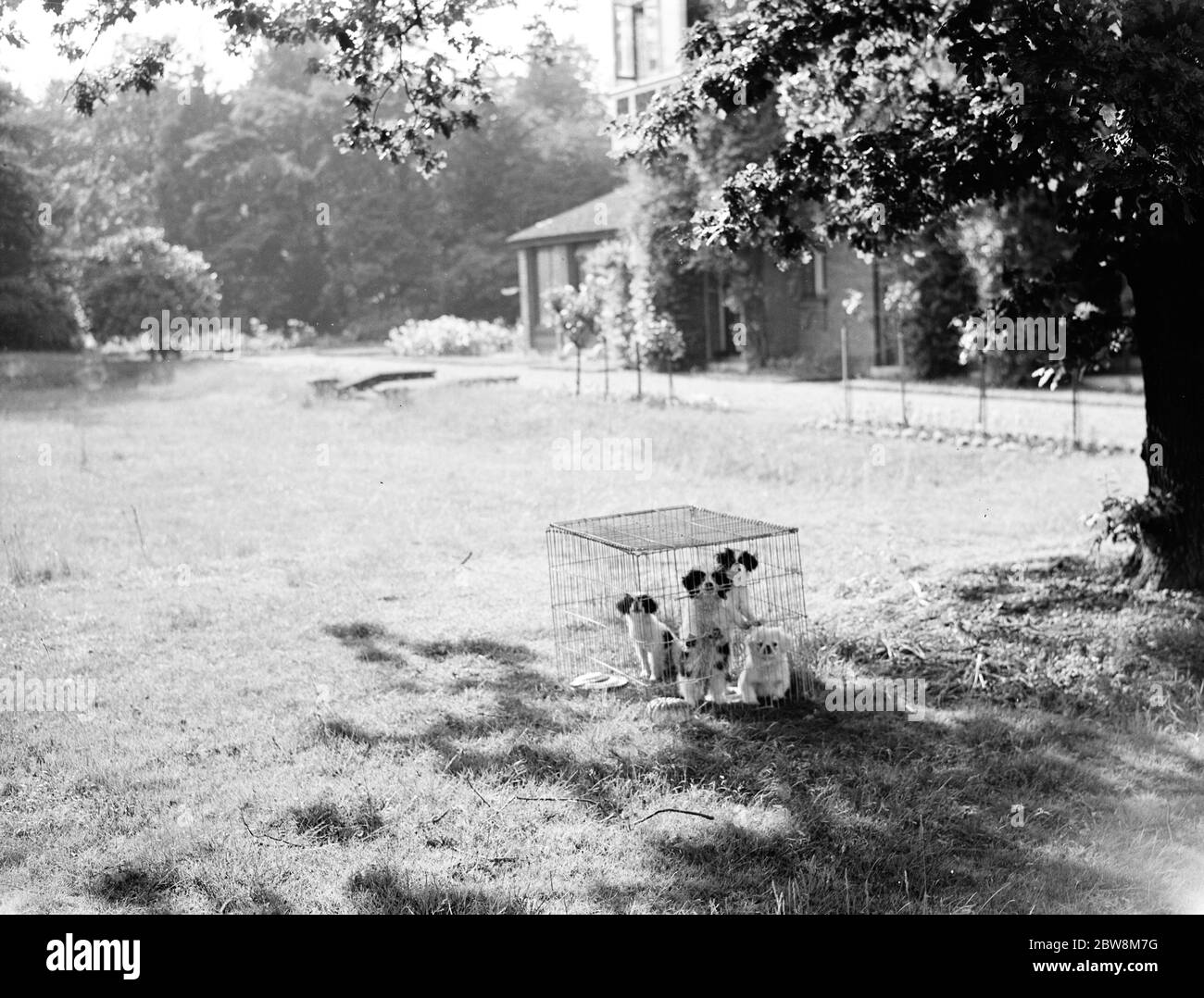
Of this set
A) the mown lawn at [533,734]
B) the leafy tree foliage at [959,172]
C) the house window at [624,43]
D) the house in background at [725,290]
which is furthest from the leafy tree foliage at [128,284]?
the leafy tree foliage at [959,172]

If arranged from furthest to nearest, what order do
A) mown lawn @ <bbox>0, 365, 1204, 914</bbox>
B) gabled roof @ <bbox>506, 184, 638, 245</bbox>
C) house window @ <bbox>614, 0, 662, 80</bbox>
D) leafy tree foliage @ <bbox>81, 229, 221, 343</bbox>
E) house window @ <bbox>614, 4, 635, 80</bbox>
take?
leafy tree foliage @ <bbox>81, 229, 221, 343</bbox>, gabled roof @ <bbox>506, 184, 638, 245</bbox>, house window @ <bbox>614, 4, 635, 80</bbox>, house window @ <bbox>614, 0, 662, 80</bbox>, mown lawn @ <bbox>0, 365, 1204, 914</bbox>

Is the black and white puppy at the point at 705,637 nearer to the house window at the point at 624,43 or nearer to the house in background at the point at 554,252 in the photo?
the house in background at the point at 554,252

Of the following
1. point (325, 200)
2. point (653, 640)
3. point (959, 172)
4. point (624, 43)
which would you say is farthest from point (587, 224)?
point (653, 640)

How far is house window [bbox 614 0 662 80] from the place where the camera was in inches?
1214

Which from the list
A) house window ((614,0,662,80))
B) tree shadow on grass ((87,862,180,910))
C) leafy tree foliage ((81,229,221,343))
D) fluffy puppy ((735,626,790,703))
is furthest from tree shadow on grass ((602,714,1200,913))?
leafy tree foliage ((81,229,221,343))

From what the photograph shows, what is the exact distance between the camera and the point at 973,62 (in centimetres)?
609

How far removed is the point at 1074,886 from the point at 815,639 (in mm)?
2962

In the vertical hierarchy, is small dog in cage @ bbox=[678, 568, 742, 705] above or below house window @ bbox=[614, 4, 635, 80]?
below

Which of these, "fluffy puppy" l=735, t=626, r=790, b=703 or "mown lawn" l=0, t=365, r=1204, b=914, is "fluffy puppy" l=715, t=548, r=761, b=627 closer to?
"fluffy puppy" l=735, t=626, r=790, b=703

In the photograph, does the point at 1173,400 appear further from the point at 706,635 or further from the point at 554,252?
the point at 554,252

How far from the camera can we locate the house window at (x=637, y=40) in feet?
101

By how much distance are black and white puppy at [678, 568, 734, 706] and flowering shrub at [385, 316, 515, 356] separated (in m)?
32.5
